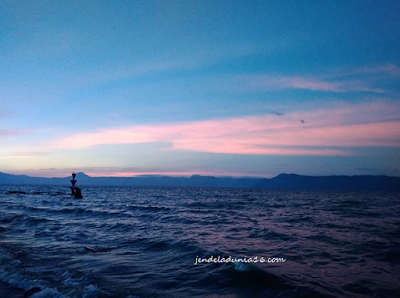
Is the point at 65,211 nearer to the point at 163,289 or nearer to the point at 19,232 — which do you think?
the point at 19,232

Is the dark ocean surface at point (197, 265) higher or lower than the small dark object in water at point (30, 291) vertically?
lower

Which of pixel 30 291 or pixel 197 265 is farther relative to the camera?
pixel 197 265

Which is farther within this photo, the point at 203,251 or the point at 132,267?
the point at 203,251

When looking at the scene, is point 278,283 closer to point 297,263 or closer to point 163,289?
point 297,263

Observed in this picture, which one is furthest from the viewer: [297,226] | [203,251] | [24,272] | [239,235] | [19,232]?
[297,226]

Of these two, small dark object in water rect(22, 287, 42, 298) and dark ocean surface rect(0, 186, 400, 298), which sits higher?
small dark object in water rect(22, 287, 42, 298)

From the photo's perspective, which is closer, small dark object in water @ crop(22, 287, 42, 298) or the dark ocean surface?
small dark object in water @ crop(22, 287, 42, 298)

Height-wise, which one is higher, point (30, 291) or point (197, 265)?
point (30, 291)

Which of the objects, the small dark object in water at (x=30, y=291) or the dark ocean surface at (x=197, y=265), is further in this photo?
the dark ocean surface at (x=197, y=265)

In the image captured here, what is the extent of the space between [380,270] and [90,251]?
40.5 ft

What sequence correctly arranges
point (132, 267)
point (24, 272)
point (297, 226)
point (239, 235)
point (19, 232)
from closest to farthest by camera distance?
point (24, 272) < point (132, 267) < point (239, 235) < point (19, 232) < point (297, 226)

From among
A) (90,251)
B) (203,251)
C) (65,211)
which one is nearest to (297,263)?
(203,251)

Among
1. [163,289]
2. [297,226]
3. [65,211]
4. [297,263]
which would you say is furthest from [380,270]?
[65,211]

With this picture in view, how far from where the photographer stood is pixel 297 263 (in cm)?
1181
